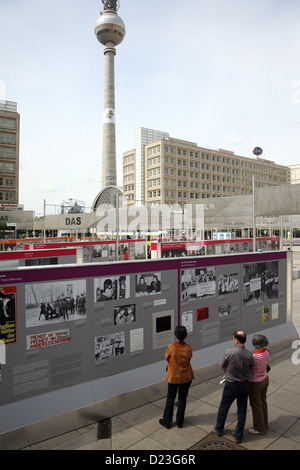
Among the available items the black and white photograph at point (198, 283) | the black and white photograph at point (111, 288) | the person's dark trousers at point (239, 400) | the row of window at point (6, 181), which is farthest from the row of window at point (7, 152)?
the person's dark trousers at point (239, 400)

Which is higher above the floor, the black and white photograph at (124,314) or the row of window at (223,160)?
the row of window at (223,160)

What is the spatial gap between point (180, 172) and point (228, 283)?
270 ft

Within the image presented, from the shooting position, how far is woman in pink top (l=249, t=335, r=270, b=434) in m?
4.12

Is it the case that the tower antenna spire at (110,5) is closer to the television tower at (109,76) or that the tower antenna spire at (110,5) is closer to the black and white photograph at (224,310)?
the television tower at (109,76)

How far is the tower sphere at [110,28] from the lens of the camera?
98.8 metres

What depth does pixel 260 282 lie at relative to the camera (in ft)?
23.1

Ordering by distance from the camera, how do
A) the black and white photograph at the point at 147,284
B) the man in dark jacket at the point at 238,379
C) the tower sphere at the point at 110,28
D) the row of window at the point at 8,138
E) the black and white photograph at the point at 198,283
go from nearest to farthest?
the man in dark jacket at the point at 238,379, the black and white photograph at the point at 147,284, the black and white photograph at the point at 198,283, the row of window at the point at 8,138, the tower sphere at the point at 110,28

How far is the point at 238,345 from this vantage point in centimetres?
405

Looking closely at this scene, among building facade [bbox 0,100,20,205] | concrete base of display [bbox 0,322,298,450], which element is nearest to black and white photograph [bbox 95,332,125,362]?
concrete base of display [bbox 0,322,298,450]

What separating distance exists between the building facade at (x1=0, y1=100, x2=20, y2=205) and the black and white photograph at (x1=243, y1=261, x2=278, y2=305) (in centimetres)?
7175

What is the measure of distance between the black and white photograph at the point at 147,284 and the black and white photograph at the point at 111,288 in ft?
0.62

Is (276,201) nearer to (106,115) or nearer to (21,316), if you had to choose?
(21,316)

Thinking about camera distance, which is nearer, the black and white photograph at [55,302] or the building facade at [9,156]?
the black and white photograph at [55,302]

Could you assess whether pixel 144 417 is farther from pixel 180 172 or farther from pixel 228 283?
pixel 180 172
